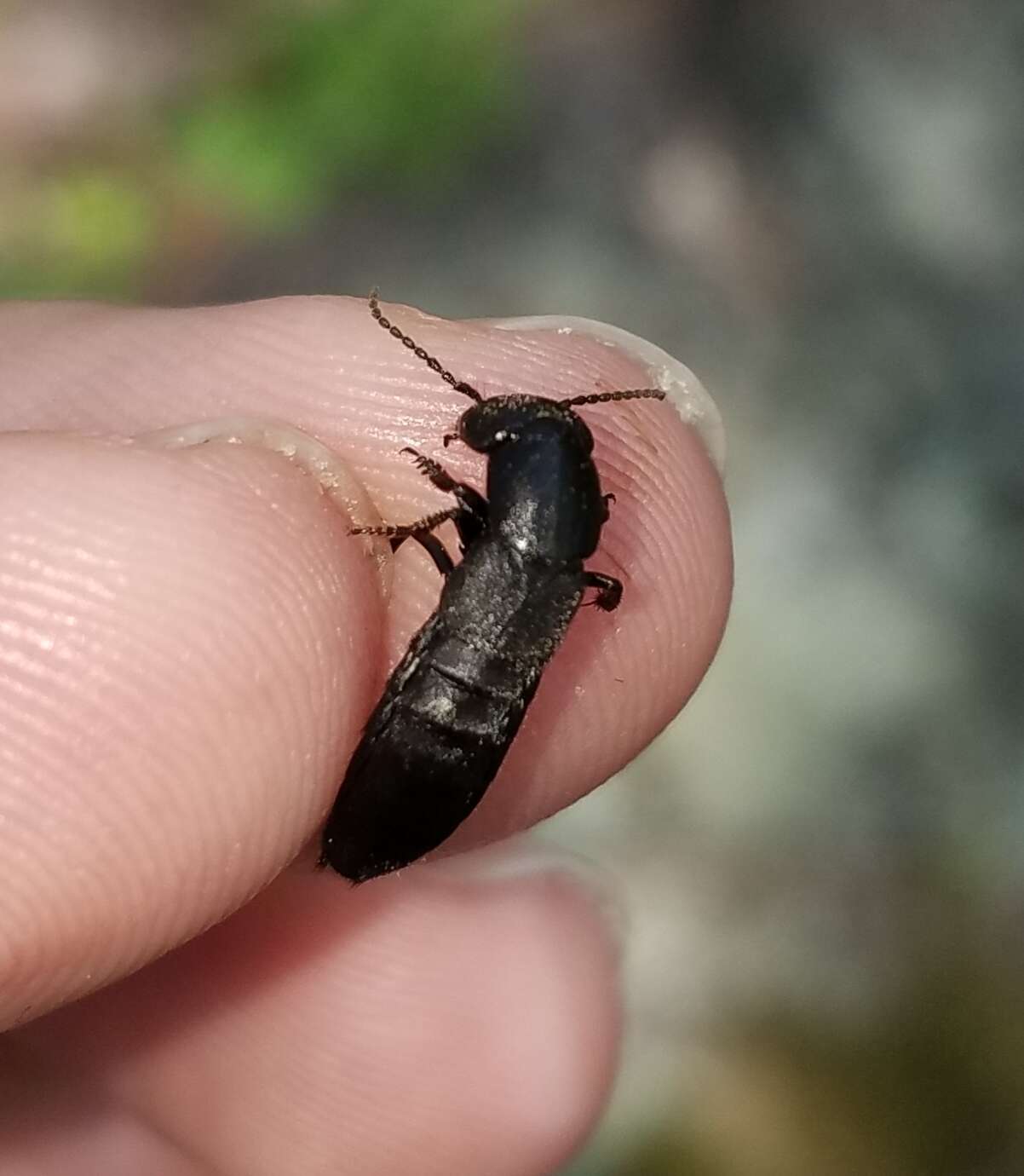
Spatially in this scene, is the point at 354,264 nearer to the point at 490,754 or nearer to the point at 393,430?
the point at 393,430

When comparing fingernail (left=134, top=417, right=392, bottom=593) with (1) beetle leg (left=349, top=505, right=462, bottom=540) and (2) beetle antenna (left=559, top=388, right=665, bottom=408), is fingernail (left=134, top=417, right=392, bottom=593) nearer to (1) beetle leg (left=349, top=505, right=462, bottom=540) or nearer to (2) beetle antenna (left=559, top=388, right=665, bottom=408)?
(1) beetle leg (left=349, top=505, right=462, bottom=540)

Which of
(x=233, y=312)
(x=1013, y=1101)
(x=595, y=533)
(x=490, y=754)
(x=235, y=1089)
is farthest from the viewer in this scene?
(x=1013, y=1101)

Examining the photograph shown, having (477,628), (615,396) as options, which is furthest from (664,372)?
(477,628)

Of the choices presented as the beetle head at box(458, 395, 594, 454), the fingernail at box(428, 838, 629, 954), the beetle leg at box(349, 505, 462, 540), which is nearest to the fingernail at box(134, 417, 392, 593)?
the beetle leg at box(349, 505, 462, 540)

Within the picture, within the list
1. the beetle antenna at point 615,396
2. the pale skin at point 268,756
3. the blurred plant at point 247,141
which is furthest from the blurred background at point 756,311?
the beetle antenna at point 615,396

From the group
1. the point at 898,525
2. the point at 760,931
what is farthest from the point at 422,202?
the point at 760,931

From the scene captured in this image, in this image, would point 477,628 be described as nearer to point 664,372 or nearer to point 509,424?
point 509,424
